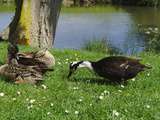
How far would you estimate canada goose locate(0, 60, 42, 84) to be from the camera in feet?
26.3

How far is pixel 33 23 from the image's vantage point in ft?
47.4

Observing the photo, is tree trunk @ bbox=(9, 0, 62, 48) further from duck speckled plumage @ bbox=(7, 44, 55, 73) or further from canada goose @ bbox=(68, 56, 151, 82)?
canada goose @ bbox=(68, 56, 151, 82)

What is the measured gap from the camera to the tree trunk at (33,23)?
47.1 feet

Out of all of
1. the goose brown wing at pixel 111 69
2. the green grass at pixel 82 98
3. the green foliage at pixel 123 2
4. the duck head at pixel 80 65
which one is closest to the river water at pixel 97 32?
the green foliage at pixel 123 2

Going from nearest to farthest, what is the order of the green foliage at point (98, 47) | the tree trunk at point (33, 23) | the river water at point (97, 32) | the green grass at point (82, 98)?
the green grass at point (82, 98)
the tree trunk at point (33, 23)
the green foliage at point (98, 47)
the river water at point (97, 32)

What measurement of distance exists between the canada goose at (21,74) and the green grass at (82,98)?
0.14 metres

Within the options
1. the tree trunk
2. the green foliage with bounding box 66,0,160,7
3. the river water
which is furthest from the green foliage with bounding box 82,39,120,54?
the green foliage with bounding box 66,0,160,7

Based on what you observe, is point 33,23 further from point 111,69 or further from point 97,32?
point 97,32

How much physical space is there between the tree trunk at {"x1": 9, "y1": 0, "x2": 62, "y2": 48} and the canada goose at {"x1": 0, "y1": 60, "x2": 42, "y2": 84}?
612 centimetres

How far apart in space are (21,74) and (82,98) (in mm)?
1404

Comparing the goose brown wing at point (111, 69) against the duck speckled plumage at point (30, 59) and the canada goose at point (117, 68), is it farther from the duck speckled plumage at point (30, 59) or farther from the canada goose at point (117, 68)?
the duck speckled plumage at point (30, 59)

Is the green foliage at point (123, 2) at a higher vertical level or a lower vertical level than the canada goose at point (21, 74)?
lower

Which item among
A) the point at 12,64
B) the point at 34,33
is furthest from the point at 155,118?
the point at 34,33

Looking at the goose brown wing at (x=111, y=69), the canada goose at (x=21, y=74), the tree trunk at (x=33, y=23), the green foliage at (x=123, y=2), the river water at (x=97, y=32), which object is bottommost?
the green foliage at (x=123, y=2)
